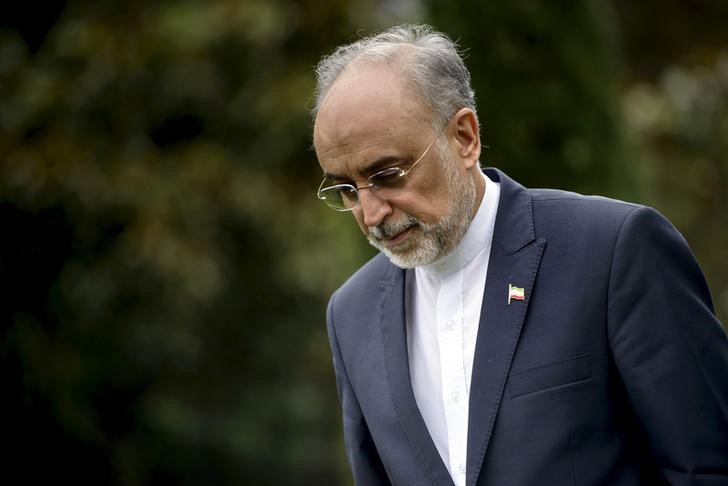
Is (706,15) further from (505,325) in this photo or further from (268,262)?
(505,325)

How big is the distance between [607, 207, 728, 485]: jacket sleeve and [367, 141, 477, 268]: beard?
1.50 feet

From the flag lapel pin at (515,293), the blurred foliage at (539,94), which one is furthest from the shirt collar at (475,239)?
the blurred foliage at (539,94)

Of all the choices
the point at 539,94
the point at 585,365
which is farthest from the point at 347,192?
the point at 539,94

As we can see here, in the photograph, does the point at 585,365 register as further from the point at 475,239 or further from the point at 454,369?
the point at 475,239

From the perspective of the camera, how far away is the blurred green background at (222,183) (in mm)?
6035

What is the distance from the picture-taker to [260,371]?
46.8ft

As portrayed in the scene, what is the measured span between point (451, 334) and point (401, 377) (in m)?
0.17

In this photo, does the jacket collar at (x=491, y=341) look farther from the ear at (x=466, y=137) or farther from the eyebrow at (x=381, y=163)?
the eyebrow at (x=381, y=163)

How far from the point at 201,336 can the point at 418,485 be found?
36.5 ft

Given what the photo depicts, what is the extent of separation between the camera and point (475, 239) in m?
3.01

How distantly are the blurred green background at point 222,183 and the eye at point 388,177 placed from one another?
9.92 feet

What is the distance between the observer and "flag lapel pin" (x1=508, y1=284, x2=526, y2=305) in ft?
9.20

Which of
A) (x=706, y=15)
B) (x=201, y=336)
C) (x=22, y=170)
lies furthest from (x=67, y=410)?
(x=706, y=15)

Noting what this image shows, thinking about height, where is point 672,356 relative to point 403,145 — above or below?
below
